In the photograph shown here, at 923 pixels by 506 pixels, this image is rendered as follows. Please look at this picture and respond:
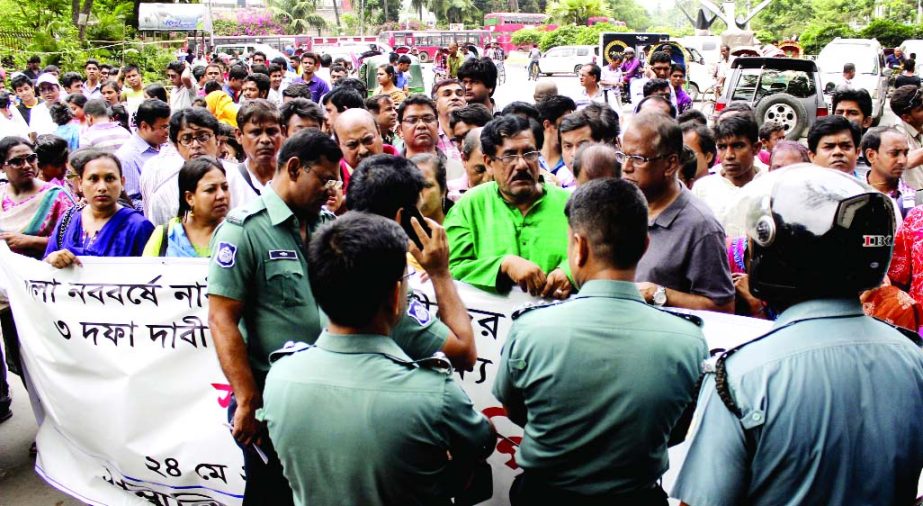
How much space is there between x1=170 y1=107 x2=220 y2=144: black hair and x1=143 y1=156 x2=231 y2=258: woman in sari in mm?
1434

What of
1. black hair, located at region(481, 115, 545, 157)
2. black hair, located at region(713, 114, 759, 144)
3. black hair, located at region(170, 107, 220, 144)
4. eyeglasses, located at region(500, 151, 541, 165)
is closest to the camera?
eyeglasses, located at region(500, 151, 541, 165)

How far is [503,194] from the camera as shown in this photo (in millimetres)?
3650

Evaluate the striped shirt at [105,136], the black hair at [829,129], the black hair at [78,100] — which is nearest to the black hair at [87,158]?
the striped shirt at [105,136]

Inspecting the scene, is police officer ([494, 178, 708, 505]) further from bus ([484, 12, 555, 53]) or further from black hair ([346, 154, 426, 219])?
bus ([484, 12, 555, 53])

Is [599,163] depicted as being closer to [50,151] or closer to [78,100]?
[50,151]

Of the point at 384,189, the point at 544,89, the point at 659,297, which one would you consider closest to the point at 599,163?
the point at 659,297

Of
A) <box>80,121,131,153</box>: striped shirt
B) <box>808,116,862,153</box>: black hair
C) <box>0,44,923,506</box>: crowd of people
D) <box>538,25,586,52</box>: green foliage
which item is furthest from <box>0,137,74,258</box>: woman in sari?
<box>538,25,586,52</box>: green foliage

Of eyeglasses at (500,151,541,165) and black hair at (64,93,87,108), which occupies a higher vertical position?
black hair at (64,93,87,108)

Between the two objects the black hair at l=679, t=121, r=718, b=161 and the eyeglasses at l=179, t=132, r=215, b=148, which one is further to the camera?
the eyeglasses at l=179, t=132, r=215, b=148

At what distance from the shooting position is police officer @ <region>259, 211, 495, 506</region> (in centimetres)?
208

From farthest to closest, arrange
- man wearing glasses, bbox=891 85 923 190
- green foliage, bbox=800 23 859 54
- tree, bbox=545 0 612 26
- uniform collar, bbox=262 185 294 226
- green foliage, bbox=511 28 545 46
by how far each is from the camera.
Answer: green foliage, bbox=511 28 545 46, tree, bbox=545 0 612 26, green foliage, bbox=800 23 859 54, man wearing glasses, bbox=891 85 923 190, uniform collar, bbox=262 185 294 226

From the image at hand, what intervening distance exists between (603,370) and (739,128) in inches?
139

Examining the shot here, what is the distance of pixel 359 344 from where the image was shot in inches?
84.4

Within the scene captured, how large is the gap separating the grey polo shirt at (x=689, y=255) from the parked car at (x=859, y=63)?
1754 centimetres
